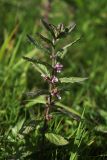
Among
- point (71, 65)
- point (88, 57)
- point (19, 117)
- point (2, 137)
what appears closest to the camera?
point (2, 137)

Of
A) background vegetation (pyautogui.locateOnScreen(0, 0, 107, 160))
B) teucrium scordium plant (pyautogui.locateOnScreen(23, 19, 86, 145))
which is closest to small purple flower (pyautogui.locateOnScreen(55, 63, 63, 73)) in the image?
teucrium scordium plant (pyautogui.locateOnScreen(23, 19, 86, 145))

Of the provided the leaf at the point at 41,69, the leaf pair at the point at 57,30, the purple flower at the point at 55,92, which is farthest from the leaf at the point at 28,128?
the leaf pair at the point at 57,30

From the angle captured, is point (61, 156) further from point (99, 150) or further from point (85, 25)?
point (85, 25)

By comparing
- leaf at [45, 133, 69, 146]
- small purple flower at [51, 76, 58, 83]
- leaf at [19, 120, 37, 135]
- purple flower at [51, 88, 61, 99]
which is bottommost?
leaf at [45, 133, 69, 146]

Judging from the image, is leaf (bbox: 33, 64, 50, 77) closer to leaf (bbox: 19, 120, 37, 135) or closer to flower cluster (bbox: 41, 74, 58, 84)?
flower cluster (bbox: 41, 74, 58, 84)

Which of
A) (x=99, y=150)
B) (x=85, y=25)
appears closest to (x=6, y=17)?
(x=85, y=25)

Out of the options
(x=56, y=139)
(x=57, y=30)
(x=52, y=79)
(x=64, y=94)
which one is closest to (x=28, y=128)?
(x=56, y=139)
